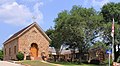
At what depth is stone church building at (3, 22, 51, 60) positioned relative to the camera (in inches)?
2253

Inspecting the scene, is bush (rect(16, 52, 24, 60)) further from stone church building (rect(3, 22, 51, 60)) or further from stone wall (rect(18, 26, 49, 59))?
stone wall (rect(18, 26, 49, 59))

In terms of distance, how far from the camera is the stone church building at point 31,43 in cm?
5722

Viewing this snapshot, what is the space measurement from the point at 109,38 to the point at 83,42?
6278 millimetres

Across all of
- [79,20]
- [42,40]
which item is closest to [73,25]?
[79,20]

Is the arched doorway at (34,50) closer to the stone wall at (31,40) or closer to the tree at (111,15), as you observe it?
the stone wall at (31,40)

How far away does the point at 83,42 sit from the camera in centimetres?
5444

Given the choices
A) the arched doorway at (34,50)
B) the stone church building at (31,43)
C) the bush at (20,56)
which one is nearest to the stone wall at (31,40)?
the stone church building at (31,43)

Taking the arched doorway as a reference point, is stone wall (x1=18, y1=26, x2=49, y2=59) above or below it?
above

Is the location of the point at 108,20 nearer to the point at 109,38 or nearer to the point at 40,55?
the point at 109,38

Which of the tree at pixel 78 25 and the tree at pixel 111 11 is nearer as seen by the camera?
the tree at pixel 78 25

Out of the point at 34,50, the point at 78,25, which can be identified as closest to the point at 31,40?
the point at 34,50

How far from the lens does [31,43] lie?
57.9m

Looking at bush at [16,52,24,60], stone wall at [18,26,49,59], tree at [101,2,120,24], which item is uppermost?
tree at [101,2,120,24]

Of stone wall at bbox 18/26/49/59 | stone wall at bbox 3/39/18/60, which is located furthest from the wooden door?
stone wall at bbox 3/39/18/60
